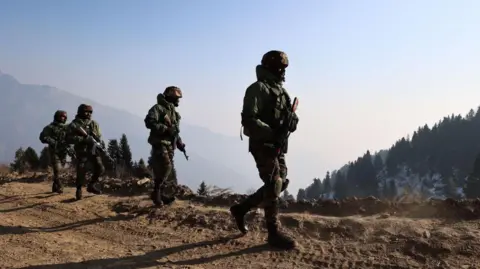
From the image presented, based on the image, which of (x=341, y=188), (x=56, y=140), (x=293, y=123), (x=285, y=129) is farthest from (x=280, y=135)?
(x=341, y=188)

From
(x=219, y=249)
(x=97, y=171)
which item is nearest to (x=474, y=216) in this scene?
(x=219, y=249)

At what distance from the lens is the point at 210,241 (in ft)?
19.3

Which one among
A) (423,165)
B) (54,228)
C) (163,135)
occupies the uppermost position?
(423,165)

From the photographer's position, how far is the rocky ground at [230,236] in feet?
16.0

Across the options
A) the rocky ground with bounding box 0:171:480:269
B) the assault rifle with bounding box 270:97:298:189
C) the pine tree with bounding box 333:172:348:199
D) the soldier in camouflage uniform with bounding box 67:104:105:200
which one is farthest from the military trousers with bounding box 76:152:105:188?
the pine tree with bounding box 333:172:348:199

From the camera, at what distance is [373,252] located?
Answer: 16.7 ft

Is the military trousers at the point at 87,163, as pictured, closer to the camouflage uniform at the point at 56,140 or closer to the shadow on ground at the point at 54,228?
the camouflage uniform at the point at 56,140

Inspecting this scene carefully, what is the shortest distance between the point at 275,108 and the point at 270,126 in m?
0.25

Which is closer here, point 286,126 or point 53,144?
point 286,126

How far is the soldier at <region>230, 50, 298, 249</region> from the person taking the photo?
5.22 meters

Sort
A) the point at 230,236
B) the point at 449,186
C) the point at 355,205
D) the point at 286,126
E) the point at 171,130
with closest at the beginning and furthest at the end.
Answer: the point at 286,126 < the point at 230,236 < the point at 355,205 < the point at 171,130 < the point at 449,186

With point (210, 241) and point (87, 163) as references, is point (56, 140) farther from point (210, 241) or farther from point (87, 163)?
point (210, 241)

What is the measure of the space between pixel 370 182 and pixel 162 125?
10383 centimetres

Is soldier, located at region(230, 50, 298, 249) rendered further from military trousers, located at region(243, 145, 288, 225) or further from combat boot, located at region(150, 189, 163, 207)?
combat boot, located at region(150, 189, 163, 207)
